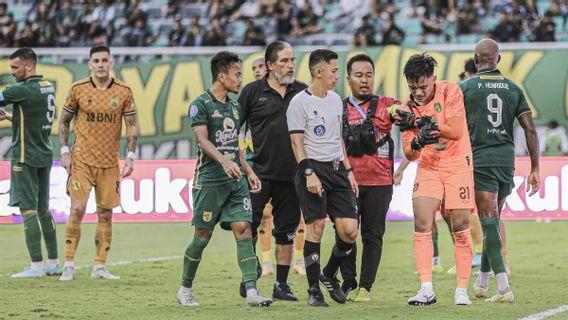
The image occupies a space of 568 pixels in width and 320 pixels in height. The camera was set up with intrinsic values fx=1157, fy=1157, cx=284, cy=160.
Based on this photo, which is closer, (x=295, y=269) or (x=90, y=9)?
(x=295, y=269)

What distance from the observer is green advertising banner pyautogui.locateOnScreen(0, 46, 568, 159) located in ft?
68.4

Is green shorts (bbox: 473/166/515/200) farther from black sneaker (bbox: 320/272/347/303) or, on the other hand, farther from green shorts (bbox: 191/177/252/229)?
green shorts (bbox: 191/177/252/229)

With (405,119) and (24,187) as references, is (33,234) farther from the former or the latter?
(405,119)

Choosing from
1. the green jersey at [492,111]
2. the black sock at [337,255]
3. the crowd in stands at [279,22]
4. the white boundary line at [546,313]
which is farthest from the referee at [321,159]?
the crowd in stands at [279,22]

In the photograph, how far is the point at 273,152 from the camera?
34.4 ft

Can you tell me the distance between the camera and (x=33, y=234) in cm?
1256

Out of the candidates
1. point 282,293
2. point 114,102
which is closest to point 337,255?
point 282,293

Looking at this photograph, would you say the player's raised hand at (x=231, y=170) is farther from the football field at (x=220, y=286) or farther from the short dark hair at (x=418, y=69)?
the short dark hair at (x=418, y=69)

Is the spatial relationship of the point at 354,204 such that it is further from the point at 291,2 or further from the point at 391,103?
the point at 291,2

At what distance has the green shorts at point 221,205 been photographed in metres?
9.67

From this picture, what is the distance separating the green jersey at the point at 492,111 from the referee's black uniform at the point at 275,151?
5.24 feet

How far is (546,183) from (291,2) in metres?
10.5

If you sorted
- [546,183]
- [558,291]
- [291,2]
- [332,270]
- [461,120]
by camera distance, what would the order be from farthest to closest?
1. [291,2]
2. [546,183]
3. [558,291]
4. [332,270]
5. [461,120]

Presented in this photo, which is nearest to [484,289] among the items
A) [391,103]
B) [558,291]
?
[558,291]
